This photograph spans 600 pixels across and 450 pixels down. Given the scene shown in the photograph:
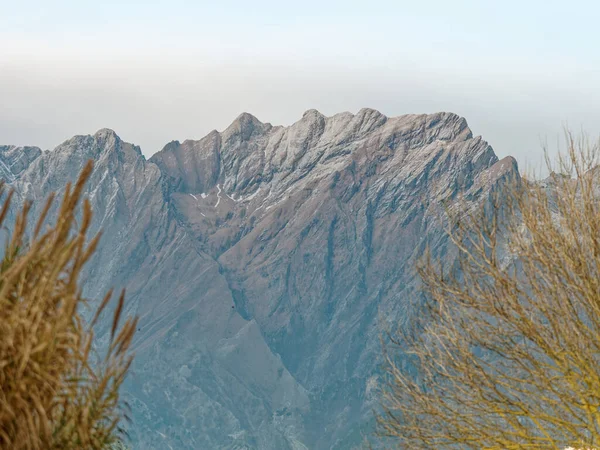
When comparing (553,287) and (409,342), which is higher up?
(553,287)

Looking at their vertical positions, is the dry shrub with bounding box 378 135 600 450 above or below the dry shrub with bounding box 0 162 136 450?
below

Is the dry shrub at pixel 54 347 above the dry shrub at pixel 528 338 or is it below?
above

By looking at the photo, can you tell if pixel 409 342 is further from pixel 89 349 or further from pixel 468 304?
pixel 89 349

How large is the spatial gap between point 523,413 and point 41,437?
22.0 ft

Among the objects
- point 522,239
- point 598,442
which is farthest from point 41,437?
point 522,239

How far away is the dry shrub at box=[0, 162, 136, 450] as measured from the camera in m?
4.14

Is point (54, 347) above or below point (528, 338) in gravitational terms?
above

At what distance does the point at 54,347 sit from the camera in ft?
14.1

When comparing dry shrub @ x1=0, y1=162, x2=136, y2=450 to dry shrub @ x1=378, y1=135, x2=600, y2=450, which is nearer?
dry shrub @ x1=0, y1=162, x2=136, y2=450

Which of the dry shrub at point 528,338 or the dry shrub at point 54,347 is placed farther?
the dry shrub at point 528,338

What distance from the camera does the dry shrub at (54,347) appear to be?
4137mm

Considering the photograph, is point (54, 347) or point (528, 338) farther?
point (528, 338)

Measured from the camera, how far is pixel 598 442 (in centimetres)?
904

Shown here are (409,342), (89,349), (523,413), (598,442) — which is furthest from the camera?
(409,342)
